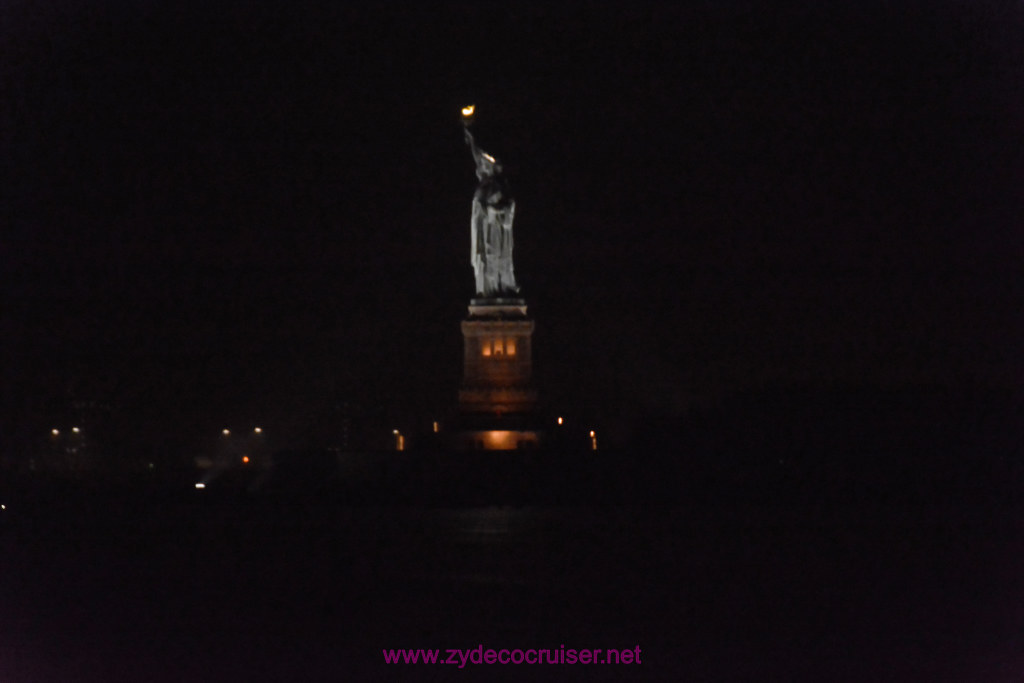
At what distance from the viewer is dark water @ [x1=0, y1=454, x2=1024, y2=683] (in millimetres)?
27781

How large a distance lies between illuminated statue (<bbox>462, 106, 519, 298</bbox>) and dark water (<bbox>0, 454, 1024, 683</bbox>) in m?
7.84

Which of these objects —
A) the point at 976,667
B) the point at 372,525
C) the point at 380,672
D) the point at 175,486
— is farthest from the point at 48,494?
the point at 976,667

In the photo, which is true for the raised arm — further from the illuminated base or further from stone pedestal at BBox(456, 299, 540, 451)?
the illuminated base

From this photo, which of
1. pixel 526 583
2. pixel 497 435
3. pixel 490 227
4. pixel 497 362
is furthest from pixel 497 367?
pixel 526 583

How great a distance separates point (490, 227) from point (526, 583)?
1887 centimetres

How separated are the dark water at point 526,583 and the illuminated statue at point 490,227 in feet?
25.7

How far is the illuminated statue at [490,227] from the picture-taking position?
170ft

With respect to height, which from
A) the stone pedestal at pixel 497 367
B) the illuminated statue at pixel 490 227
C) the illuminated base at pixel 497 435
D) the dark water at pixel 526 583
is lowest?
the dark water at pixel 526 583

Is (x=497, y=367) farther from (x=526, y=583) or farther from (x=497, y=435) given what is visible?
(x=526, y=583)

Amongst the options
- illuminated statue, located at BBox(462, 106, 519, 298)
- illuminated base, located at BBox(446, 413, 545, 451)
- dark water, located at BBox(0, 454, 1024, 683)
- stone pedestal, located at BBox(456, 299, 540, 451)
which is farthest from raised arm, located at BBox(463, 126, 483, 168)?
dark water, located at BBox(0, 454, 1024, 683)

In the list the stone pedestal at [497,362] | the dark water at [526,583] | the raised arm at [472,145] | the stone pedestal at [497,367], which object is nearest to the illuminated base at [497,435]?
the stone pedestal at [497,367]

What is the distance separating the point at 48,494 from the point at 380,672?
25.1 metres

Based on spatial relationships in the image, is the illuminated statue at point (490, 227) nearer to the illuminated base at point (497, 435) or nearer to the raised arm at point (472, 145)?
the raised arm at point (472, 145)

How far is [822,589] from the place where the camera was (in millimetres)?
33969
